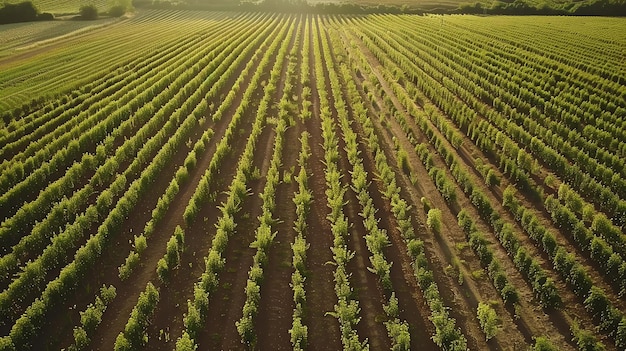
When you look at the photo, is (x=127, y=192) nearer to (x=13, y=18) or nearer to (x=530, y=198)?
(x=530, y=198)

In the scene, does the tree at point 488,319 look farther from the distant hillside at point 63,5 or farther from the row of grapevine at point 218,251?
the distant hillside at point 63,5

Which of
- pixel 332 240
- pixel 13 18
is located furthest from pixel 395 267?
pixel 13 18

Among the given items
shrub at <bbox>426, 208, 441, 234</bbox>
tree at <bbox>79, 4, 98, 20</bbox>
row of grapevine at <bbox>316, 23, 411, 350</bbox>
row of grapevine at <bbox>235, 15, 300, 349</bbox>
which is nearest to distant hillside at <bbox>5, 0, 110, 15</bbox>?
tree at <bbox>79, 4, 98, 20</bbox>

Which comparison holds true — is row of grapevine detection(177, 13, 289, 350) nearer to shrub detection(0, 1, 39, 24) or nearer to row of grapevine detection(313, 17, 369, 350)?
row of grapevine detection(313, 17, 369, 350)

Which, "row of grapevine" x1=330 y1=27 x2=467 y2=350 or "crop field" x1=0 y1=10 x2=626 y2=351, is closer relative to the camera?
"row of grapevine" x1=330 y1=27 x2=467 y2=350

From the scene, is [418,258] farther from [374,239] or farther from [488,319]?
[488,319]

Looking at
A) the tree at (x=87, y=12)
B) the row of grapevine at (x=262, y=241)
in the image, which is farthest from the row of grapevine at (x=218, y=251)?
the tree at (x=87, y=12)

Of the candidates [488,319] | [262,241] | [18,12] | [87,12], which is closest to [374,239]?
[262,241]
